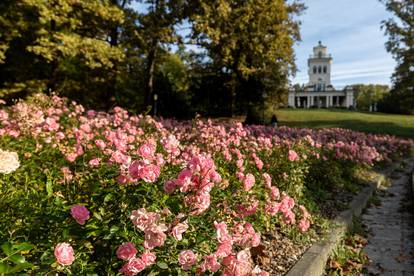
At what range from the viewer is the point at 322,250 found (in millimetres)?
4062

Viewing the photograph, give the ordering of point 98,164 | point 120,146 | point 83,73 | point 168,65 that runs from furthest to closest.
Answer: point 168,65 → point 83,73 → point 120,146 → point 98,164

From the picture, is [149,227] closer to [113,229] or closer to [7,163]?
[113,229]

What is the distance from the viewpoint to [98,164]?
298cm

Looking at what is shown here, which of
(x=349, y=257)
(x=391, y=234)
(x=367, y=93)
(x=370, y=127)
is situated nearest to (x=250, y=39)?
(x=370, y=127)

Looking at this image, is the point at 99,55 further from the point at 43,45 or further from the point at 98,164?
the point at 98,164

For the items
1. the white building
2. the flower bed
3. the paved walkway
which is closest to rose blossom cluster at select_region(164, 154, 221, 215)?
the flower bed

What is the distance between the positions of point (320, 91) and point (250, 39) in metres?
78.5

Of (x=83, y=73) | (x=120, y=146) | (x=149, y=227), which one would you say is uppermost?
(x=83, y=73)

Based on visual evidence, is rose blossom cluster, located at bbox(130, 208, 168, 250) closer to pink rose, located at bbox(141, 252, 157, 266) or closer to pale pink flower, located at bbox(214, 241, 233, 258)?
pink rose, located at bbox(141, 252, 157, 266)

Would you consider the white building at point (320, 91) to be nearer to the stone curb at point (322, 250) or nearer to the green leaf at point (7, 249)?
the stone curb at point (322, 250)

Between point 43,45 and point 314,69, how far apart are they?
9555 cm

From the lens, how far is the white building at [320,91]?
9306 centimetres

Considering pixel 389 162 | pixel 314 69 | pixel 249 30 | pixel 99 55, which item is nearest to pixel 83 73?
pixel 99 55

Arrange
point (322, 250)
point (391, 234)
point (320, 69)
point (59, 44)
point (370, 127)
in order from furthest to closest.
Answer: point (320, 69) → point (370, 127) → point (59, 44) → point (391, 234) → point (322, 250)
